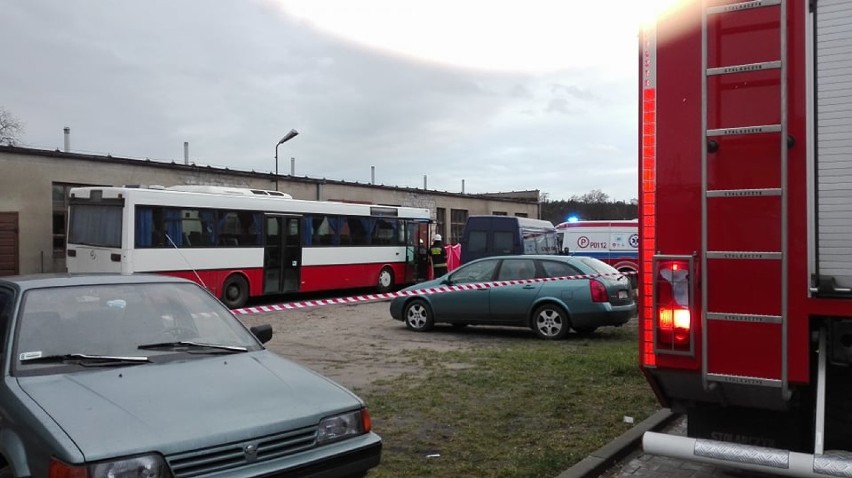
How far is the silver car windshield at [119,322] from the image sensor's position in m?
4.11

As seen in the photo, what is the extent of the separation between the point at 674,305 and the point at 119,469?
2.80 meters

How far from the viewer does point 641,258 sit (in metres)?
3.75

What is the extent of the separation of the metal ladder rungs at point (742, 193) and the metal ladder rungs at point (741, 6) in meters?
0.90

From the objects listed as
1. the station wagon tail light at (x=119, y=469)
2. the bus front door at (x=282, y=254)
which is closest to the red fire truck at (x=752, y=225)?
the station wagon tail light at (x=119, y=469)

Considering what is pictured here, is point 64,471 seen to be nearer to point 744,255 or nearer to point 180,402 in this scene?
point 180,402

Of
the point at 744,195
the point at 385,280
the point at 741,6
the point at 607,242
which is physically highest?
the point at 741,6

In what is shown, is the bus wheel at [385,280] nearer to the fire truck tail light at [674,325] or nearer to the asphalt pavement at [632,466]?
the asphalt pavement at [632,466]

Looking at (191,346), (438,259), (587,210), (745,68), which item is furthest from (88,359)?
(587,210)

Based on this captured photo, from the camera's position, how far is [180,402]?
362cm

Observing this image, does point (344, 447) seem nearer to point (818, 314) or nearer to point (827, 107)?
point (818, 314)

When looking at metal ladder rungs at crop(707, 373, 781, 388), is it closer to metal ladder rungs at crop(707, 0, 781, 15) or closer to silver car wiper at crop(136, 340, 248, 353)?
metal ladder rungs at crop(707, 0, 781, 15)

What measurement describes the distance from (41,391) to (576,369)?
6390 millimetres

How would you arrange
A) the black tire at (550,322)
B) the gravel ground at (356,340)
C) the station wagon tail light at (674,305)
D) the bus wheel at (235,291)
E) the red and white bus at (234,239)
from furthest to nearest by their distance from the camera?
the bus wheel at (235,291), the red and white bus at (234,239), the black tire at (550,322), the gravel ground at (356,340), the station wagon tail light at (674,305)

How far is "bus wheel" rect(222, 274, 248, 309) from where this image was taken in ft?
56.2
